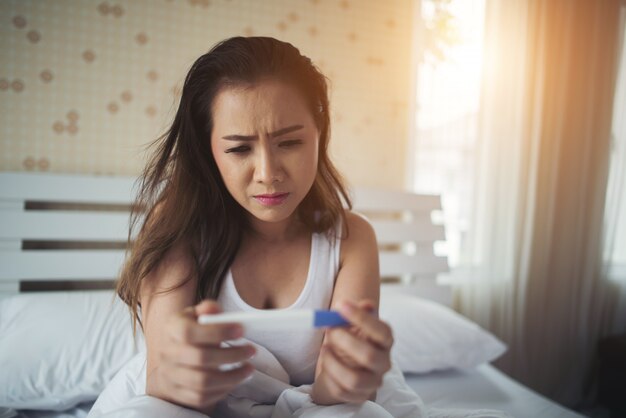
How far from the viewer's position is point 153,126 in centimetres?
148

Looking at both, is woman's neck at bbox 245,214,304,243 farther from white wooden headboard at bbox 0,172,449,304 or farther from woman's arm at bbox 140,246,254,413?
white wooden headboard at bbox 0,172,449,304

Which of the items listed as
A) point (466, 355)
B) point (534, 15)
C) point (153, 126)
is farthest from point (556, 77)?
point (153, 126)

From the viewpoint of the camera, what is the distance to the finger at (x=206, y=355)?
0.44 meters

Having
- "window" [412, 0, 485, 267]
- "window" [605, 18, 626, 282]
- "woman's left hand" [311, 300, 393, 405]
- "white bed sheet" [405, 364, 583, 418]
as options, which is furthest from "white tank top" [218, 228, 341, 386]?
"window" [605, 18, 626, 282]

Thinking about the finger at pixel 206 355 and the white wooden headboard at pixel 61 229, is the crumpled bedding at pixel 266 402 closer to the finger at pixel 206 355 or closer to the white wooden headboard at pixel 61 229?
the finger at pixel 206 355

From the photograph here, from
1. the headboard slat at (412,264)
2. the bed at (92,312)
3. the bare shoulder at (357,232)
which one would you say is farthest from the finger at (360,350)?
the headboard slat at (412,264)

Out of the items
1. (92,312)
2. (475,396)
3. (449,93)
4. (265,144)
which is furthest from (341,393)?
(449,93)

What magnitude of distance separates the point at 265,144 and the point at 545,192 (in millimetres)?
1744

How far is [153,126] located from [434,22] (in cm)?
140

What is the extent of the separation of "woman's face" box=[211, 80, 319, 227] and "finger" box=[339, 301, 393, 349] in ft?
0.87

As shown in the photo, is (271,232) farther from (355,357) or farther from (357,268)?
(355,357)

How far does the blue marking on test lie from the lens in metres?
0.42

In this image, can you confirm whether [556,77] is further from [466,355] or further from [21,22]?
[21,22]

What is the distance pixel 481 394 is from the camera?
1086mm
